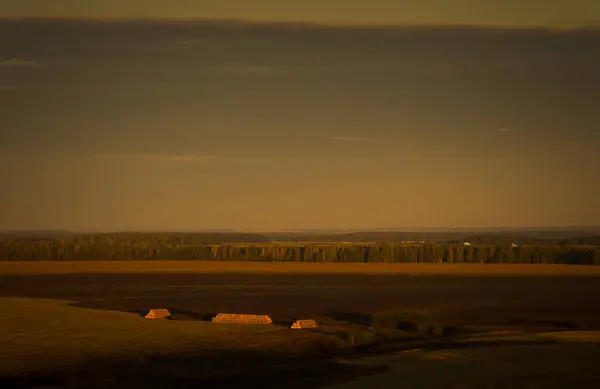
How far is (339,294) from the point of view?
50688 mm

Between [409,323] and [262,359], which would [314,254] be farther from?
[262,359]

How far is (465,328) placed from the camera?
33.5m

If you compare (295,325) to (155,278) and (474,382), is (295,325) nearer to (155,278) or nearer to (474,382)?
(474,382)

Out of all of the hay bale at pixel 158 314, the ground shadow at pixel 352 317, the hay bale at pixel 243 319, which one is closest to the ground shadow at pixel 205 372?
the hay bale at pixel 243 319

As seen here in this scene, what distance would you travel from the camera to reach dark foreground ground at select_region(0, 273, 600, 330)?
39188mm

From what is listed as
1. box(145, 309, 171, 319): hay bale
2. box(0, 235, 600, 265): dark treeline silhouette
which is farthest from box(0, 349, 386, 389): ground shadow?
box(0, 235, 600, 265): dark treeline silhouette

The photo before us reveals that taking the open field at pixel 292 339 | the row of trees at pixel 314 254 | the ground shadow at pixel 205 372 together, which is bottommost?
the ground shadow at pixel 205 372

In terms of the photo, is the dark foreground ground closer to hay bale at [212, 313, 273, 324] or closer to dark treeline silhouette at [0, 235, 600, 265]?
hay bale at [212, 313, 273, 324]

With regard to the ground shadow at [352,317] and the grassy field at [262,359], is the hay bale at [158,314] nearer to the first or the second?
the grassy field at [262,359]

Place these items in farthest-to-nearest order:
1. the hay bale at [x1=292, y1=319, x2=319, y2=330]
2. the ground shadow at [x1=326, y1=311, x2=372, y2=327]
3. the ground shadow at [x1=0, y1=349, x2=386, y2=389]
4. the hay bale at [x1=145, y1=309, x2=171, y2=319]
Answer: the hay bale at [x1=145, y1=309, x2=171, y2=319] < the ground shadow at [x1=326, y1=311, x2=372, y2=327] < the hay bale at [x1=292, y1=319, x2=319, y2=330] < the ground shadow at [x1=0, y1=349, x2=386, y2=389]

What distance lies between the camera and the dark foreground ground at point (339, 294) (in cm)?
3919

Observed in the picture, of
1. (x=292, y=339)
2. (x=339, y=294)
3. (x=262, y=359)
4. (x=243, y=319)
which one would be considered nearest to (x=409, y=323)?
(x=292, y=339)

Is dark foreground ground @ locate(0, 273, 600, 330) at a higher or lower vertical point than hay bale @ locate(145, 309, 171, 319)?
higher

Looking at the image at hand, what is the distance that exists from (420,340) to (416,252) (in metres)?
83.5
